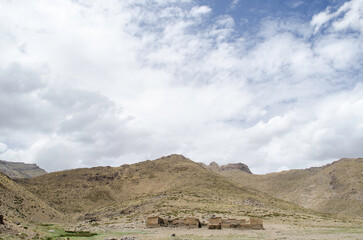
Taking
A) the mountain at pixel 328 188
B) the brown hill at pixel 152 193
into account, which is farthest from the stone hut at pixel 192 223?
the mountain at pixel 328 188

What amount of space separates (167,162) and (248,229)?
3188 inches

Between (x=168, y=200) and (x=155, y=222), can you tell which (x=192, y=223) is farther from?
(x=168, y=200)

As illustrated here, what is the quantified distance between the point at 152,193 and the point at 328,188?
239 feet

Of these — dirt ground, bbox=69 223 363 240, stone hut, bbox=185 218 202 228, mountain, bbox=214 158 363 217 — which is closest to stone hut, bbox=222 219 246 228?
dirt ground, bbox=69 223 363 240

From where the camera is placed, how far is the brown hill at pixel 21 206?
171ft

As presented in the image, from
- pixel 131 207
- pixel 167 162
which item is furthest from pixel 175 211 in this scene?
pixel 167 162

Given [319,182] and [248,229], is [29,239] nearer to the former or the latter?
[248,229]

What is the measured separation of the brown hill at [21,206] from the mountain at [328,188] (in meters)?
65.8

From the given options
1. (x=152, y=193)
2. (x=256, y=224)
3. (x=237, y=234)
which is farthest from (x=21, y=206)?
(x=256, y=224)

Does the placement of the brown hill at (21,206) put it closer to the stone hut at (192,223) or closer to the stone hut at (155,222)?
the stone hut at (155,222)

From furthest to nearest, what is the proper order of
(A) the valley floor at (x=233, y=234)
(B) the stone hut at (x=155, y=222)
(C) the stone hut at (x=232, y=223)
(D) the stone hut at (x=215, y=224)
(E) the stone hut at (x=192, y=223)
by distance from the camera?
1. (B) the stone hut at (x=155, y=222)
2. (E) the stone hut at (x=192, y=223)
3. (C) the stone hut at (x=232, y=223)
4. (D) the stone hut at (x=215, y=224)
5. (A) the valley floor at (x=233, y=234)

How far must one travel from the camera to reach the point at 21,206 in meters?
56.8

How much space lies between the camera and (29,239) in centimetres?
2473

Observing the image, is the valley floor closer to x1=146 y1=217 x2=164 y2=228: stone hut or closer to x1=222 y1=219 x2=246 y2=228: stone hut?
x1=222 y1=219 x2=246 y2=228: stone hut
